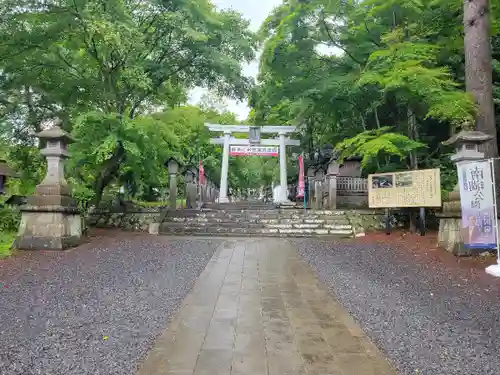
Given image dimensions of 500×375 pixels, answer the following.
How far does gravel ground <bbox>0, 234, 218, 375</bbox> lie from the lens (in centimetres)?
335

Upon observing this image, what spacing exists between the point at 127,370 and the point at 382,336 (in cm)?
246

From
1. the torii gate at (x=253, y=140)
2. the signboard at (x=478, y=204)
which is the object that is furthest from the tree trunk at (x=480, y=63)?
the torii gate at (x=253, y=140)

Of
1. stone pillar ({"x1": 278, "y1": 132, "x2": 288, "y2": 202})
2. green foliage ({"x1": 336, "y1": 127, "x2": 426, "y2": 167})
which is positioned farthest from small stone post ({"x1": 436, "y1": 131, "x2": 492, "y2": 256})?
stone pillar ({"x1": 278, "y1": 132, "x2": 288, "y2": 202})

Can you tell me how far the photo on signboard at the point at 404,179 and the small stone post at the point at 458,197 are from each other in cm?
216

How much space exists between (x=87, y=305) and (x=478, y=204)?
718 cm

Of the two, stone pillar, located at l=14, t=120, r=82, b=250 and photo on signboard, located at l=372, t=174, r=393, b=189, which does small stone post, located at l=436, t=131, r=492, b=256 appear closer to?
photo on signboard, located at l=372, t=174, r=393, b=189

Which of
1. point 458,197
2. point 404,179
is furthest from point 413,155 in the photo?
point 458,197

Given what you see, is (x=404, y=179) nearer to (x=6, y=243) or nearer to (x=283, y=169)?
(x=6, y=243)

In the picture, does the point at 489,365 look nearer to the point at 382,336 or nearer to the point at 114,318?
the point at 382,336

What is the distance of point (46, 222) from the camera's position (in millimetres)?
9352

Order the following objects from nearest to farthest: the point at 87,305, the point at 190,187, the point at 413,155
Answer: the point at 87,305 → the point at 413,155 → the point at 190,187

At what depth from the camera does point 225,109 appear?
32.4 m

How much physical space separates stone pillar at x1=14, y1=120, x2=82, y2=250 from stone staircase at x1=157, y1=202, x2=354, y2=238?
3.92 metres

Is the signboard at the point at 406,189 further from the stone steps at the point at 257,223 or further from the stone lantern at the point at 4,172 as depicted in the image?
the stone lantern at the point at 4,172
